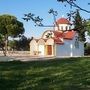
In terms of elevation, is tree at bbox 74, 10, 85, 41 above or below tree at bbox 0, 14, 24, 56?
below

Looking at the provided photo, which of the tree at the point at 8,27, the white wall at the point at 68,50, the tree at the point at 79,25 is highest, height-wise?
the tree at the point at 8,27

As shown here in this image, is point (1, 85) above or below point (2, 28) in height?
below

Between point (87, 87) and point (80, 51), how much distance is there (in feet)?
197

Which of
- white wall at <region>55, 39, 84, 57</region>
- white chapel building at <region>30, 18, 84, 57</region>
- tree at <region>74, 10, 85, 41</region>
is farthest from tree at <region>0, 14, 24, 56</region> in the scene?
tree at <region>74, 10, 85, 41</region>

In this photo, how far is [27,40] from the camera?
279 feet

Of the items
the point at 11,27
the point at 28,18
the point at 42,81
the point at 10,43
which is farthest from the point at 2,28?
the point at 28,18

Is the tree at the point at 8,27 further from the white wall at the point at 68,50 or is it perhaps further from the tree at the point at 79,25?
the tree at the point at 79,25

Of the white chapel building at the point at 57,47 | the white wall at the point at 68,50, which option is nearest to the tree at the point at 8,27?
the white chapel building at the point at 57,47

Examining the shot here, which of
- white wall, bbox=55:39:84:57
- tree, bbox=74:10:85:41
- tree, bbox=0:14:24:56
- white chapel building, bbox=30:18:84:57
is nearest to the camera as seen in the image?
tree, bbox=74:10:85:41

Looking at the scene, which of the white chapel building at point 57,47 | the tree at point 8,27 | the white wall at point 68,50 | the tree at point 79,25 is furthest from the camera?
the tree at point 8,27

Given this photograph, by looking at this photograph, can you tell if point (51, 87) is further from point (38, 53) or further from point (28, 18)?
point (38, 53)

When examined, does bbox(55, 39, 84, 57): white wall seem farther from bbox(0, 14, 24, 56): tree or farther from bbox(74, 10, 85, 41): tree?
bbox(74, 10, 85, 41): tree

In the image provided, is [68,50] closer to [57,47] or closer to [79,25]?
[57,47]

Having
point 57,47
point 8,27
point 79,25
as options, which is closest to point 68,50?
point 57,47
